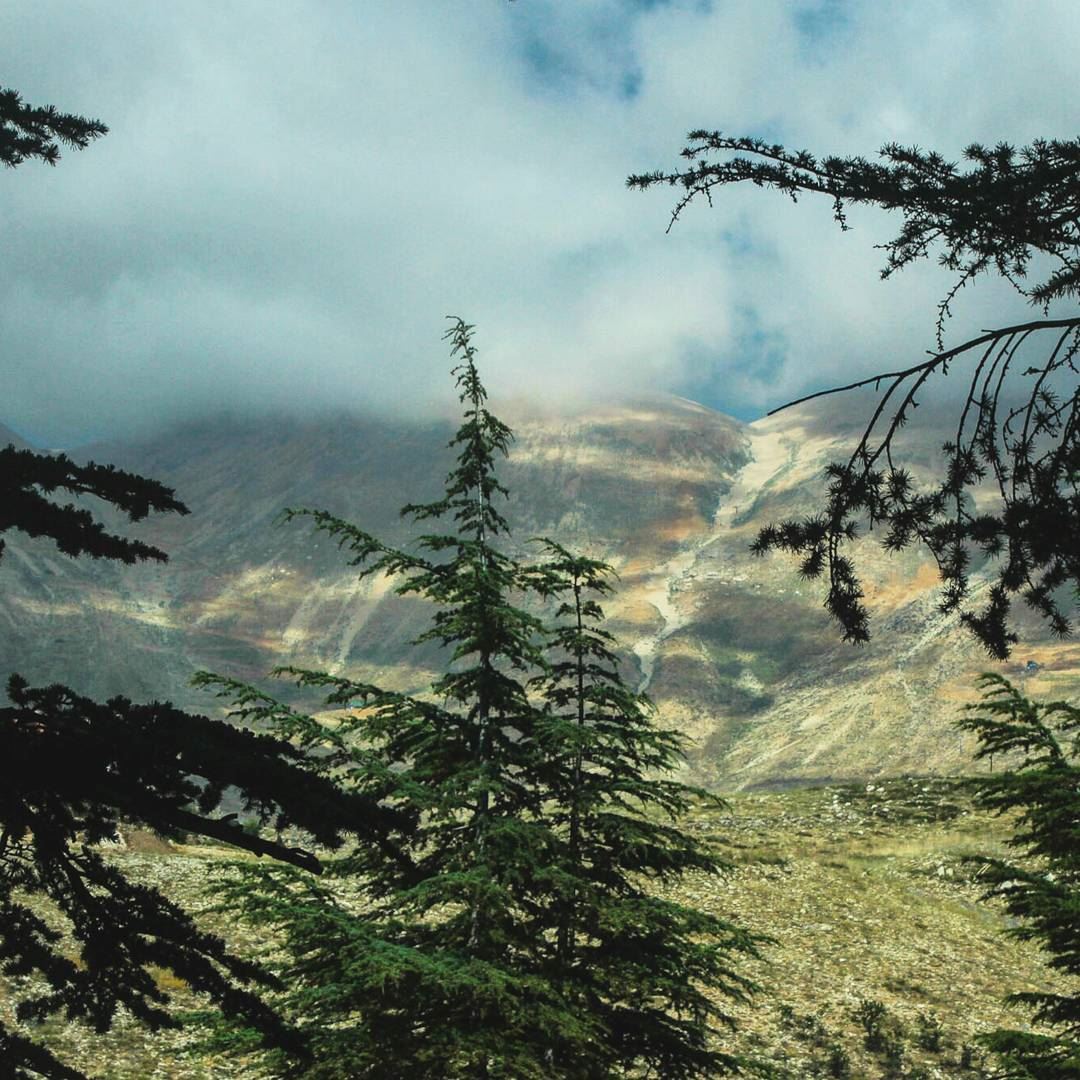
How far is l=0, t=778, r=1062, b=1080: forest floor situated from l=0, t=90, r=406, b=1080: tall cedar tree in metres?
6.41

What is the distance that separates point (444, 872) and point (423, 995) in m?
1.13

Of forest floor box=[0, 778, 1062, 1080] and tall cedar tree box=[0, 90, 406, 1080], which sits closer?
tall cedar tree box=[0, 90, 406, 1080]

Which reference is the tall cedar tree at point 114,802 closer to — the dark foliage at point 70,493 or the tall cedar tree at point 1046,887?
the dark foliage at point 70,493

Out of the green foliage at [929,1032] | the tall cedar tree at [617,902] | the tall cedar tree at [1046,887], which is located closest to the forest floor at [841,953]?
the green foliage at [929,1032]

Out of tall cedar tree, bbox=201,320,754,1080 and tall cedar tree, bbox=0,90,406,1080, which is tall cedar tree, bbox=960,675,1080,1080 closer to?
→ tall cedar tree, bbox=201,320,754,1080

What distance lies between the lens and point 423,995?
9.08m

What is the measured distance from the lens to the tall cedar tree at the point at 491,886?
29.1 feet

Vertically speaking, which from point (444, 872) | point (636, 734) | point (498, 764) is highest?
point (636, 734)

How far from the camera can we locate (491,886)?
898 cm

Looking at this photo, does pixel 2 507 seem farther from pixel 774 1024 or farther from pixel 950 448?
pixel 774 1024

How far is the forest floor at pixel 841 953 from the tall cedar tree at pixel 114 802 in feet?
21.0

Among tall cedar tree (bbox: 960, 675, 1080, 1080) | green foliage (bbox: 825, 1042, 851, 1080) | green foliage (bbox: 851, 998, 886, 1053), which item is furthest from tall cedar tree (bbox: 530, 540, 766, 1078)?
green foliage (bbox: 851, 998, 886, 1053)

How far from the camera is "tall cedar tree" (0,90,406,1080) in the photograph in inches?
128

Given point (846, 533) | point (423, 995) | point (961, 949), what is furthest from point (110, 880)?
point (961, 949)
